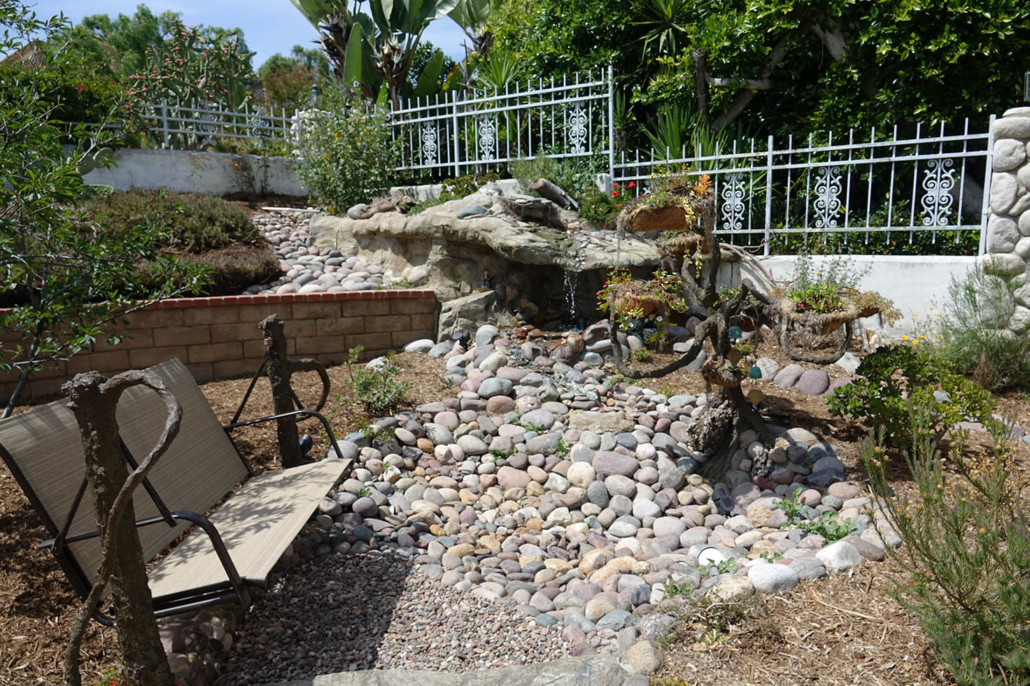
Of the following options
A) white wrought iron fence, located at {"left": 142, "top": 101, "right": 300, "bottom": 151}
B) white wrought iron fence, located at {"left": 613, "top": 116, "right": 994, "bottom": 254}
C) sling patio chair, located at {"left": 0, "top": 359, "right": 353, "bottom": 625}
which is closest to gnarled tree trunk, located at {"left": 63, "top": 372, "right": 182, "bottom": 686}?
sling patio chair, located at {"left": 0, "top": 359, "right": 353, "bottom": 625}

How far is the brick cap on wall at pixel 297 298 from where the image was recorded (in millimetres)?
5633

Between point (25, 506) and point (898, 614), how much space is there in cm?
394

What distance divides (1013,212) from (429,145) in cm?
661

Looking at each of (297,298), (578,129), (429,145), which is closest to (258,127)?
(429,145)

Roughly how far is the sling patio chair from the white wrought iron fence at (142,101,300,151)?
8898mm

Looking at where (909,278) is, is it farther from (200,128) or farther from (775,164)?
(200,128)

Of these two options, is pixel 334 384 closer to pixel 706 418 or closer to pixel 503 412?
pixel 503 412

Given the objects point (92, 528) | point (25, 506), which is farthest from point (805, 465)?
point (25, 506)

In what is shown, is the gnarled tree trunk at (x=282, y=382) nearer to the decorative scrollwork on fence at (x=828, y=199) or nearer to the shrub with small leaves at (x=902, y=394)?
the shrub with small leaves at (x=902, y=394)

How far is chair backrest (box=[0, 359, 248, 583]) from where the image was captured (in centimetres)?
243

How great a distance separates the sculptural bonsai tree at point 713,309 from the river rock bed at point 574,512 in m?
0.16

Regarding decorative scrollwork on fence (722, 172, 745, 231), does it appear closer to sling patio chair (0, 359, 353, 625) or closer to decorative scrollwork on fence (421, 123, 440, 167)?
decorative scrollwork on fence (421, 123, 440, 167)

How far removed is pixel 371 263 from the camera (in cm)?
809

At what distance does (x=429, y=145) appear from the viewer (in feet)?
31.0
